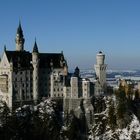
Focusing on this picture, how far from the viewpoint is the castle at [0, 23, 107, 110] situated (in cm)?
12338

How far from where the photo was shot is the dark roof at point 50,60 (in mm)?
129500

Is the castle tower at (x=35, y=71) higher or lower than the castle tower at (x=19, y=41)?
lower

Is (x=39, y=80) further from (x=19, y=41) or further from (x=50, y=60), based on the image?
(x=19, y=41)

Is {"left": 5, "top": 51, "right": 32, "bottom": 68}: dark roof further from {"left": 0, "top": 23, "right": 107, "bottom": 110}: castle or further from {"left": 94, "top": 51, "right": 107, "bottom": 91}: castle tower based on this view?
{"left": 94, "top": 51, "right": 107, "bottom": 91}: castle tower

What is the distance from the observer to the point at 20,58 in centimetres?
12612

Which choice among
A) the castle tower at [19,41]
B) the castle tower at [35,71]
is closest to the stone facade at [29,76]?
the castle tower at [35,71]

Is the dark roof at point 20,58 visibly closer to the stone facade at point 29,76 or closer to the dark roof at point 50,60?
the stone facade at point 29,76

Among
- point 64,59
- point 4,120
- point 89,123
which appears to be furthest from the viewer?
point 64,59

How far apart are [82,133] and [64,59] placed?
77.5ft

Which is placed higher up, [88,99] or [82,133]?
[88,99]

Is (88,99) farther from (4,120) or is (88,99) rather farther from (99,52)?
(4,120)

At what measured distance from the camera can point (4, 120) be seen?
112 meters

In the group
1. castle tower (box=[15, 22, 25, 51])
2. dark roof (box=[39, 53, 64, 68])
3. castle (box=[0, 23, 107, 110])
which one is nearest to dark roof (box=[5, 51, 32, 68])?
castle (box=[0, 23, 107, 110])

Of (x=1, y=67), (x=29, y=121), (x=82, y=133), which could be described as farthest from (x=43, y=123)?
(x=1, y=67)
